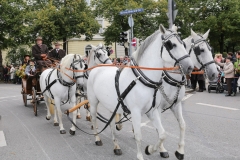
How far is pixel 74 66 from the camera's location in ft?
25.1

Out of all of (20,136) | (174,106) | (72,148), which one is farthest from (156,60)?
(20,136)

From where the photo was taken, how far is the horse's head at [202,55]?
16.4ft

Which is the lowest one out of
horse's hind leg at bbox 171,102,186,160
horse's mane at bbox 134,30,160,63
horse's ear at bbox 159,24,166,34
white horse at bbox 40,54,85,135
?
horse's hind leg at bbox 171,102,186,160

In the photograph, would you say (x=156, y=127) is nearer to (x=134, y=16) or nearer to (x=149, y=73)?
(x=149, y=73)

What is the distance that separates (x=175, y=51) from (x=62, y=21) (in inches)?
1155

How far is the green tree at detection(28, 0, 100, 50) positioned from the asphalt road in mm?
23010

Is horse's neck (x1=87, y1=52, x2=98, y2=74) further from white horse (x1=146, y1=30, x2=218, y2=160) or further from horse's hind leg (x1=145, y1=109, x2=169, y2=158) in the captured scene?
horse's hind leg (x1=145, y1=109, x2=169, y2=158)

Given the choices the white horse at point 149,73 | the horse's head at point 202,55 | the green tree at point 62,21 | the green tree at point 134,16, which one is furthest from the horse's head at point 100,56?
the green tree at point 134,16

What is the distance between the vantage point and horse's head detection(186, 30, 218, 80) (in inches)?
196

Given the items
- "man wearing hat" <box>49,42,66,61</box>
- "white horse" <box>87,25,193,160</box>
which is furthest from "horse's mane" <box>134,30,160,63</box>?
"man wearing hat" <box>49,42,66,61</box>

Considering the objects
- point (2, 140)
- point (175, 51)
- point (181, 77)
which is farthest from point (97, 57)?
point (175, 51)

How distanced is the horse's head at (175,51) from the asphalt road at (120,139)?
5.98 ft

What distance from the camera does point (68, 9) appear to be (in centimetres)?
3275

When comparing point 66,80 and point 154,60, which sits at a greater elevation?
point 154,60
